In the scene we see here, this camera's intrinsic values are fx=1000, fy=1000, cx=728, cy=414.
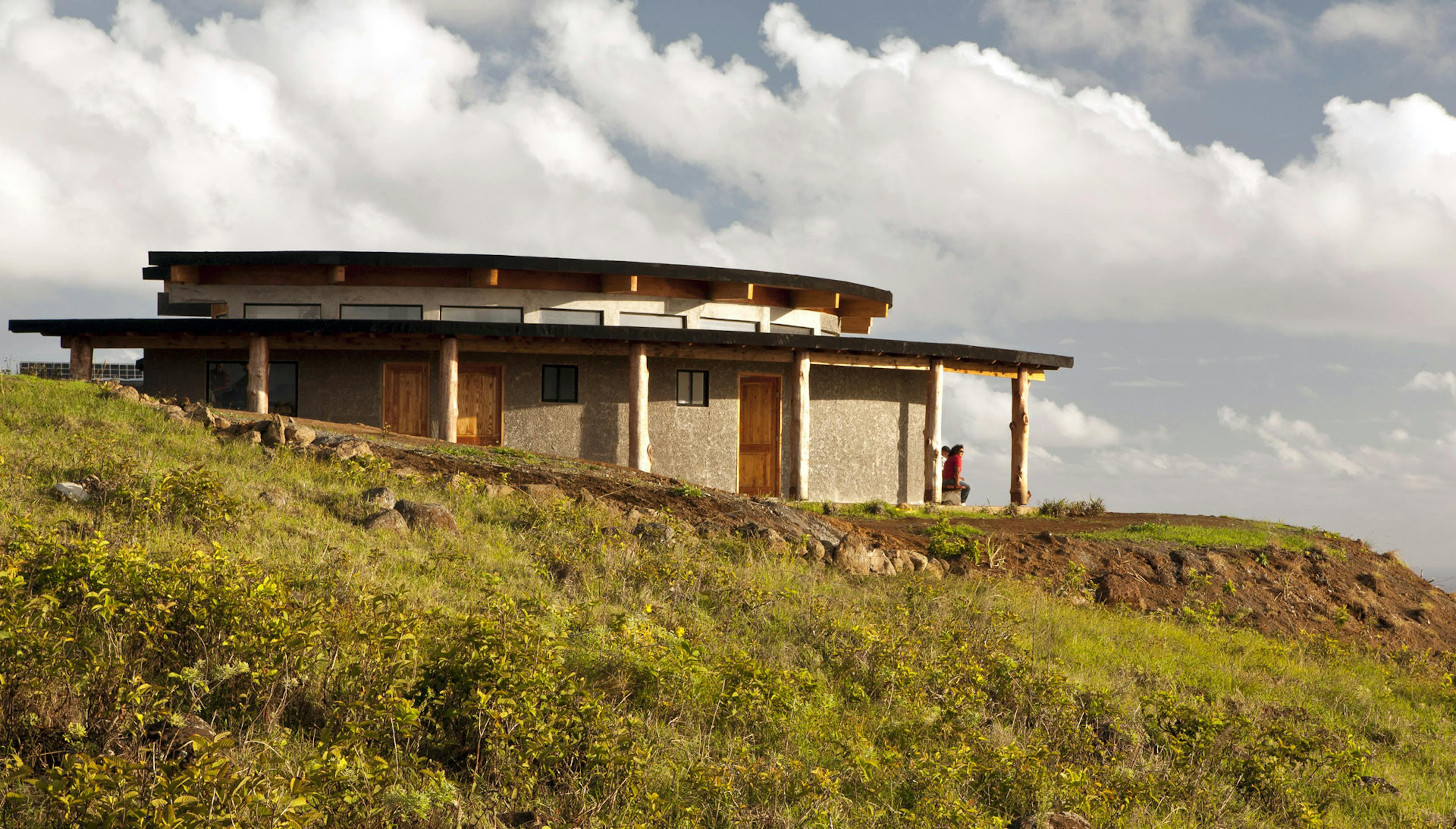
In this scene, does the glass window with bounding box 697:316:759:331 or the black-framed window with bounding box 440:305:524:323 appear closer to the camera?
the black-framed window with bounding box 440:305:524:323

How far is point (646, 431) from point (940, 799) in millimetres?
13688

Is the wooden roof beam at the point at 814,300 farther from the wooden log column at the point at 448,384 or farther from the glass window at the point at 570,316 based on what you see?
the wooden log column at the point at 448,384

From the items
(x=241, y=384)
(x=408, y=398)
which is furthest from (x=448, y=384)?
(x=241, y=384)

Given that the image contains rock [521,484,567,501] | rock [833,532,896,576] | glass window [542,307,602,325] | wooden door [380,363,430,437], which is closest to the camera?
rock [833,532,896,576]

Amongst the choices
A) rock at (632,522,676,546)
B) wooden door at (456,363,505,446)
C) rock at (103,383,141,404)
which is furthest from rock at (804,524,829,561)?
wooden door at (456,363,505,446)

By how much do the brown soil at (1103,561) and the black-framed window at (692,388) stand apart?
14.4ft

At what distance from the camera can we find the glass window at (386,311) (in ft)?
68.4

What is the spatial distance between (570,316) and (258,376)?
6.21m

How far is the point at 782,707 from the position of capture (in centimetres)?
648

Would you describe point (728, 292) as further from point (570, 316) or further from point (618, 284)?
point (570, 316)

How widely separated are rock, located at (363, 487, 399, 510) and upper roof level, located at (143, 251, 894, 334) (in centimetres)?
1038

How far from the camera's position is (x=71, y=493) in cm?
919

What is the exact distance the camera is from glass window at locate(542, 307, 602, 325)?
21297mm

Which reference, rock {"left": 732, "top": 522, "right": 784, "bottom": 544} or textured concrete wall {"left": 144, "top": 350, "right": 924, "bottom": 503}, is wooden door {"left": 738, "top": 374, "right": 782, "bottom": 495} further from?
rock {"left": 732, "top": 522, "right": 784, "bottom": 544}
